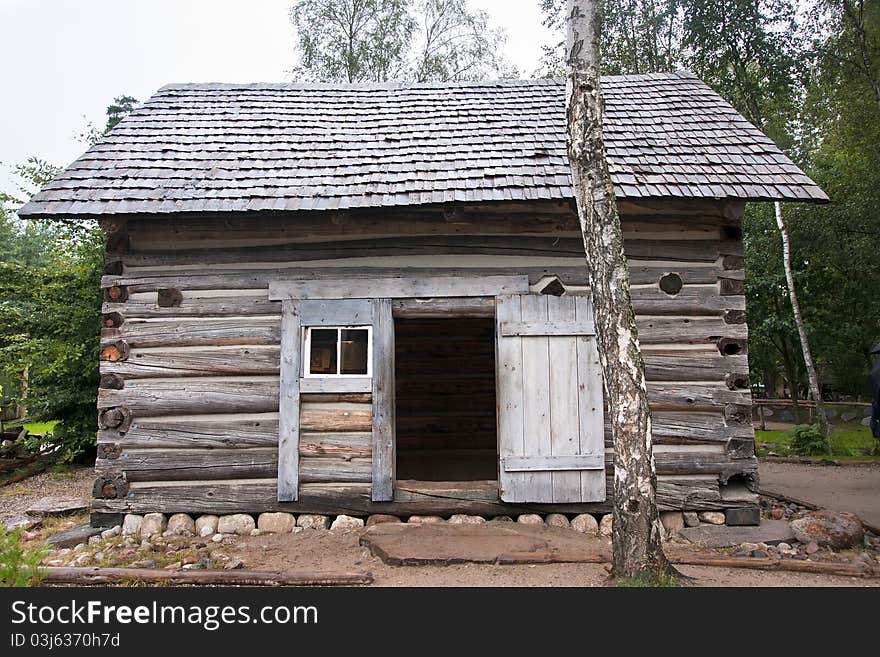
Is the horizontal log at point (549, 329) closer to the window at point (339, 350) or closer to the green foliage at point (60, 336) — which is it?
the window at point (339, 350)

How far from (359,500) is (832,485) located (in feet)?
23.9

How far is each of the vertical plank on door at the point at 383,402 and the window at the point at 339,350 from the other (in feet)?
0.52

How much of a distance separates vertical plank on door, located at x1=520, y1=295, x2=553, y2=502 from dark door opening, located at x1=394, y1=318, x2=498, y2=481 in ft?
15.8

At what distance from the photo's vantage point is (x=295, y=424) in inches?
250

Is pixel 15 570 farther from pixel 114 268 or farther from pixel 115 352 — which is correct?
pixel 114 268

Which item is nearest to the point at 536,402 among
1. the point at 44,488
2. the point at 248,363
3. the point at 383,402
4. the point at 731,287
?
the point at 383,402

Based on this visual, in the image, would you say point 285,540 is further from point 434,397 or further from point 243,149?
point 434,397

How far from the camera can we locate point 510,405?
6.30 meters

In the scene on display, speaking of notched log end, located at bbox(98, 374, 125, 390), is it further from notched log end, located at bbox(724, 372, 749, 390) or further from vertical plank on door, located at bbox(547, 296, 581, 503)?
notched log end, located at bbox(724, 372, 749, 390)

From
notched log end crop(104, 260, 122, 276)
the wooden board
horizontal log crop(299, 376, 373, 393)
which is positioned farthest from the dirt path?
notched log end crop(104, 260, 122, 276)

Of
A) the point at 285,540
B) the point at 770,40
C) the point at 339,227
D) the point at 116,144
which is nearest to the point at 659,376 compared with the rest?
the point at 339,227

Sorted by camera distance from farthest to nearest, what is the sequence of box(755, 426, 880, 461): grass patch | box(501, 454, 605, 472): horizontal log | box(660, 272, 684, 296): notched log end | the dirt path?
box(755, 426, 880, 461): grass patch, the dirt path, box(660, 272, 684, 296): notched log end, box(501, 454, 605, 472): horizontal log

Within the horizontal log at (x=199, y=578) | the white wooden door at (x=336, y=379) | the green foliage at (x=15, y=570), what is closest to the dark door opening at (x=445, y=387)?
the white wooden door at (x=336, y=379)

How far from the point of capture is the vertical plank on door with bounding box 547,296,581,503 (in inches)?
245
